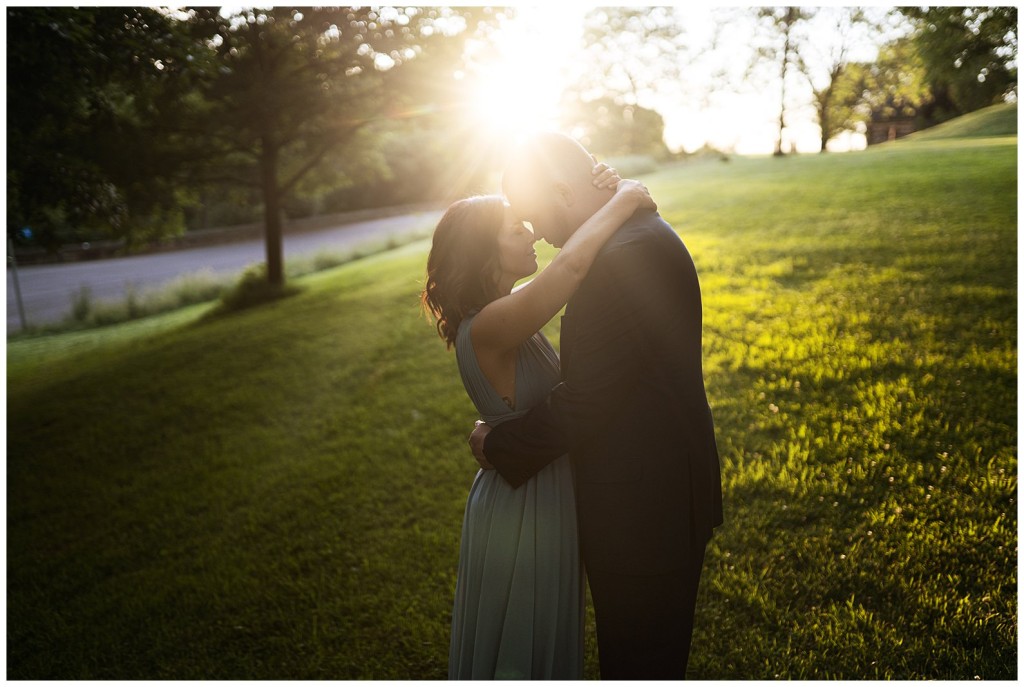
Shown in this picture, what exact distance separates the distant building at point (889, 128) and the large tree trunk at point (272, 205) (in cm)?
2988

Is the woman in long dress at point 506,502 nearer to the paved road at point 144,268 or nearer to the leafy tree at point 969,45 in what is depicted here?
the leafy tree at point 969,45

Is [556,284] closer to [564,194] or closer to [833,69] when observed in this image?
[564,194]

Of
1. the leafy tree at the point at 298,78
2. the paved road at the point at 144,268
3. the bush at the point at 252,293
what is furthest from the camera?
the paved road at the point at 144,268

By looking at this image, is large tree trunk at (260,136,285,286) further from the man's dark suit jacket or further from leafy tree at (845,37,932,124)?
the man's dark suit jacket

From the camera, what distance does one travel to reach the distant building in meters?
31.8

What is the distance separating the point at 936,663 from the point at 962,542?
3.47 feet

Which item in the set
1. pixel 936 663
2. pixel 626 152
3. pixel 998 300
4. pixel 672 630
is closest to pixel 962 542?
pixel 936 663

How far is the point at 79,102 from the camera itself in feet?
25.5

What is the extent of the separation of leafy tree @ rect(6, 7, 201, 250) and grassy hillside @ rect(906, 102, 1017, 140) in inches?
752

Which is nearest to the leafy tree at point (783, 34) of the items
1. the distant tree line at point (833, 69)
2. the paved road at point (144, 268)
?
the distant tree line at point (833, 69)

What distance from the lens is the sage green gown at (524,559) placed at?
2.43m

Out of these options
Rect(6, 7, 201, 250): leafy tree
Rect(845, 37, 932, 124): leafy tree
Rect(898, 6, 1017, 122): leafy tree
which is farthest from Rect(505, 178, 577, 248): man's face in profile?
Rect(845, 37, 932, 124): leafy tree

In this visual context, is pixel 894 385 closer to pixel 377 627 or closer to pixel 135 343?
pixel 377 627

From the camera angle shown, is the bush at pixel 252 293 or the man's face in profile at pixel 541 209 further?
the bush at pixel 252 293
